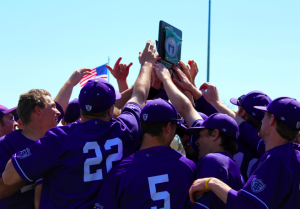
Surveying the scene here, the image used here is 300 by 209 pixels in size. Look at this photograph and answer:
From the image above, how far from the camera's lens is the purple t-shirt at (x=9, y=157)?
11.8 ft

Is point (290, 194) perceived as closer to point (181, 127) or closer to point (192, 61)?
point (181, 127)

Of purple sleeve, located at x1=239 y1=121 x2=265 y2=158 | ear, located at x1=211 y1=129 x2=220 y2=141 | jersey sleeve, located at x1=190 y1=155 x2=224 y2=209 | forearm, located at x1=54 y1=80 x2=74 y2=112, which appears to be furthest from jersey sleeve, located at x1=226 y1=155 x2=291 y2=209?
forearm, located at x1=54 y1=80 x2=74 y2=112

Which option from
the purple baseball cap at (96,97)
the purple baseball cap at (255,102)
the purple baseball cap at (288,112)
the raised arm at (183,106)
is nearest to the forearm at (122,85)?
the raised arm at (183,106)

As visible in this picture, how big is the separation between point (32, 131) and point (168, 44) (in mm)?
2315

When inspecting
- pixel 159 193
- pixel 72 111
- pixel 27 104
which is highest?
pixel 27 104

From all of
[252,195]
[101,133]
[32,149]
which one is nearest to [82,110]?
[101,133]

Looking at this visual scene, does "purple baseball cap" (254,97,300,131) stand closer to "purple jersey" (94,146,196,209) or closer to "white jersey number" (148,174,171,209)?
"purple jersey" (94,146,196,209)

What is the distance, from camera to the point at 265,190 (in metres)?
2.63

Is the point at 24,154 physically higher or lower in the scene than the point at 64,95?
lower

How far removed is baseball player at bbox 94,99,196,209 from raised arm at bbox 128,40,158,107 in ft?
2.56

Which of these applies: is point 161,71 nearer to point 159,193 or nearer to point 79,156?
point 79,156

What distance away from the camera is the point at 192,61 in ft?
18.3

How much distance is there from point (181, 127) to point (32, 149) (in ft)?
5.22

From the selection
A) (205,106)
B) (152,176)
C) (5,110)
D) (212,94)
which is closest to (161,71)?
(212,94)
